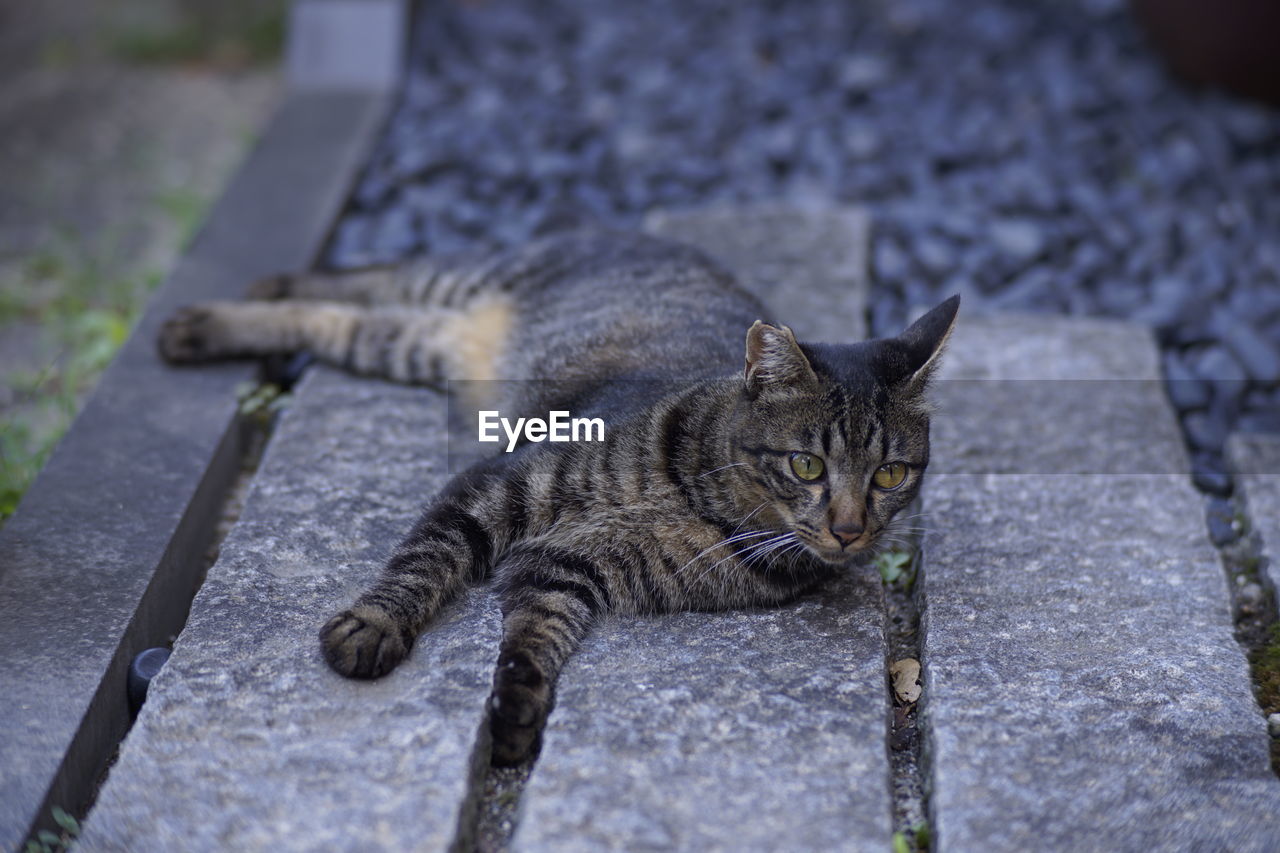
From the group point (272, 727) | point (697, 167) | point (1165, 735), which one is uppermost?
point (272, 727)

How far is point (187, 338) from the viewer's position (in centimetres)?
357

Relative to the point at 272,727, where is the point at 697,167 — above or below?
below

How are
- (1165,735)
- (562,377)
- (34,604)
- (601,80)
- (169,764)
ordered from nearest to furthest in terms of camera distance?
(169,764)
(1165,735)
(34,604)
(562,377)
(601,80)

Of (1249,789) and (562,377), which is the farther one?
(562,377)

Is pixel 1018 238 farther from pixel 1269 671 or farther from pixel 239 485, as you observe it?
pixel 239 485

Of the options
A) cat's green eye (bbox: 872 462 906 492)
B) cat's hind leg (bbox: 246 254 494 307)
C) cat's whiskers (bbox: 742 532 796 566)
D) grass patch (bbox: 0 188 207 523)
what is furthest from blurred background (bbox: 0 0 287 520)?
cat's green eye (bbox: 872 462 906 492)

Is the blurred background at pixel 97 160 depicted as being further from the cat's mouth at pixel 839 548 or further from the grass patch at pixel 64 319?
the cat's mouth at pixel 839 548

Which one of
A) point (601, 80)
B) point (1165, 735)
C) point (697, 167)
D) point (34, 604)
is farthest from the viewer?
point (601, 80)

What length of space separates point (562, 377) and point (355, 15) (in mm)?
3489

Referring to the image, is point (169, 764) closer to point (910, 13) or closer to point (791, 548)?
point (791, 548)

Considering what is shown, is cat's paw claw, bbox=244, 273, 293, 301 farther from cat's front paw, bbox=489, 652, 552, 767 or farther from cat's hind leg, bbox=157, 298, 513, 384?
cat's front paw, bbox=489, 652, 552, 767

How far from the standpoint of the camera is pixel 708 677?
2461 millimetres

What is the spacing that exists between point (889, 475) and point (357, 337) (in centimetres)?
171

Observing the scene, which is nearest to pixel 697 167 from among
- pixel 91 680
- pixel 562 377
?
pixel 562 377
